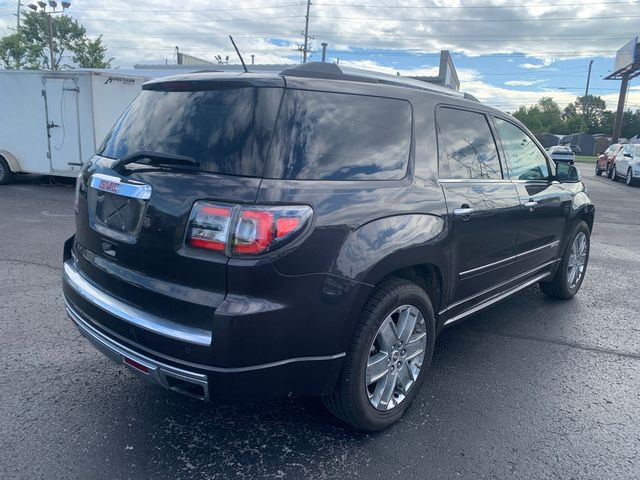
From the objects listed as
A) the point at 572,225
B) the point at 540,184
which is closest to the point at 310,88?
the point at 540,184

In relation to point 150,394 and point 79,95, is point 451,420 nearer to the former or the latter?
point 150,394

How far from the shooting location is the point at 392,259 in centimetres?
266

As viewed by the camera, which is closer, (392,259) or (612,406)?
(392,259)

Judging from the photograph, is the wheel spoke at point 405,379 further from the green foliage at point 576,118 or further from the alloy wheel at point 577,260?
the green foliage at point 576,118

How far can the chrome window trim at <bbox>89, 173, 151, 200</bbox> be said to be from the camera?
246 centimetres

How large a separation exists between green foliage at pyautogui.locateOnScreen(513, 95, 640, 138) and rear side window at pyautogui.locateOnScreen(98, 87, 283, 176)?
95022 millimetres

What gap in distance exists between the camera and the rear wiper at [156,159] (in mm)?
2417

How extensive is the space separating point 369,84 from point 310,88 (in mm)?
501

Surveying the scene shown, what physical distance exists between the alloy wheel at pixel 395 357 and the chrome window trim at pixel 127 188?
4.58 ft

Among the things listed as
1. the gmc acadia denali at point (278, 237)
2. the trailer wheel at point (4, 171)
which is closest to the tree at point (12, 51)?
the trailer wheel at point (4, 171)

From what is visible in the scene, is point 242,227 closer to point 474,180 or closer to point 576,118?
point 474,180

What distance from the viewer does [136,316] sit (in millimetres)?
2451

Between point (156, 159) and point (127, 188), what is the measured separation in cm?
22

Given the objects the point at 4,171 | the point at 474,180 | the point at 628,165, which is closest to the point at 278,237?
the point at 474,180
